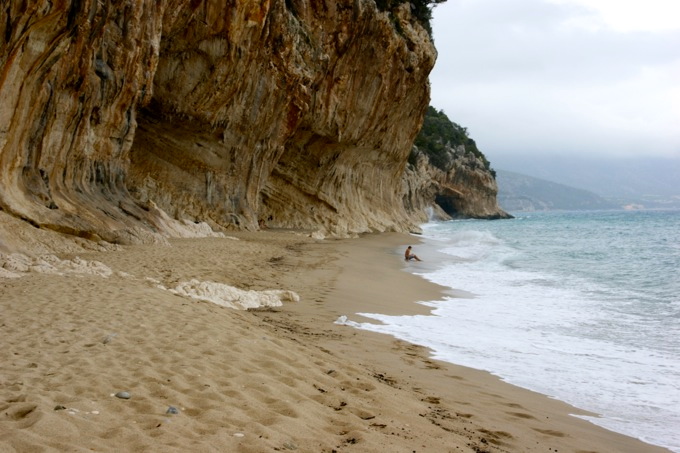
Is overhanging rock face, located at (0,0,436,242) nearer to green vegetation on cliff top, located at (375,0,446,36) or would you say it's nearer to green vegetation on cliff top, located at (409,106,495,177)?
green vegetation on cliff top, located at (375,0,446,36)

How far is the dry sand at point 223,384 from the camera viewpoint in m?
3.28

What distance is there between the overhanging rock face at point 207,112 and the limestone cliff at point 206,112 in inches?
2.1

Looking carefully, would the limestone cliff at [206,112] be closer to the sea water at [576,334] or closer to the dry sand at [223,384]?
the dry sand at [223,384]

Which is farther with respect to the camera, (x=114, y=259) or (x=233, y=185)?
(x=233, y=185)

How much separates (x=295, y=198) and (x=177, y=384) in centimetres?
2592

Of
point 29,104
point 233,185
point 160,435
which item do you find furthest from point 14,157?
point 233,185

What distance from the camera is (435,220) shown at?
7069 centimetres

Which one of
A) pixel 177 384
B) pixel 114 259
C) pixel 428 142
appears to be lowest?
pixel 114 259

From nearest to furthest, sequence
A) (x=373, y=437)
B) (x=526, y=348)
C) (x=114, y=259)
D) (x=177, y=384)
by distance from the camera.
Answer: (x=373, y=437) → (x=177, y=384) → (x=526, y=348) → (x=114, y=259)

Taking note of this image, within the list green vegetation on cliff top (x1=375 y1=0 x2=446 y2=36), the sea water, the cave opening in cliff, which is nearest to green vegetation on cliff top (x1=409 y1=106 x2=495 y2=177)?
the cave opening in cliff

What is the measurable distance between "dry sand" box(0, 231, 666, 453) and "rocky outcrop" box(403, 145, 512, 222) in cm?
5494

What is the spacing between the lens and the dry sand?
3.28 metres

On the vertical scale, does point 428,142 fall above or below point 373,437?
above

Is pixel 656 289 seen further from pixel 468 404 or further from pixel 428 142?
pixel 428 142
